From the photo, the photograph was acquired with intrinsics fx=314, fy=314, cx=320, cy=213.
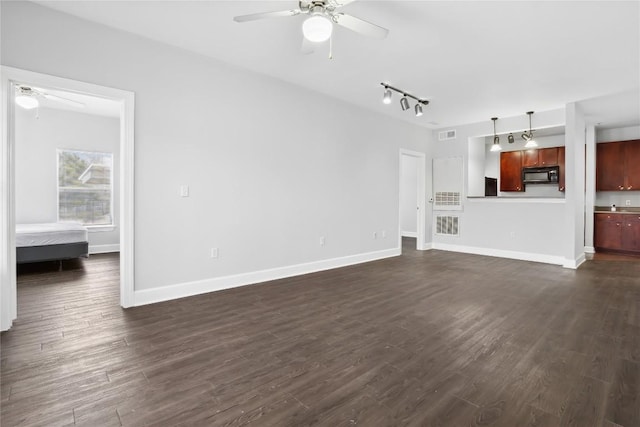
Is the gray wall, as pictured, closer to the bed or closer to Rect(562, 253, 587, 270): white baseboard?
the bed

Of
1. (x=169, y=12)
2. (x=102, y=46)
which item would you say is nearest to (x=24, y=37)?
(x=102, y=46)

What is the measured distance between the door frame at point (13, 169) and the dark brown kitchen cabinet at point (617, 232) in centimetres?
901

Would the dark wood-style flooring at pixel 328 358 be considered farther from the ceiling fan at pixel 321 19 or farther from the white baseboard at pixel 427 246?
the white baseboard at pixel 427 246

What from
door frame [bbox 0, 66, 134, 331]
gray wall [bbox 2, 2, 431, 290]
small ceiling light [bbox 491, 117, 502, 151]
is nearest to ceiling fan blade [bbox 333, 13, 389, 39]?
gray wall [bbox 2, 2, 431, 290]

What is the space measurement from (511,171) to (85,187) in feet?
33.0

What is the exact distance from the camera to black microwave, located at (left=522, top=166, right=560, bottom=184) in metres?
7.45

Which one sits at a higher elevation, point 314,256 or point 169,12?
point 169,12

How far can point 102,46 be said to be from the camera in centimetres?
313

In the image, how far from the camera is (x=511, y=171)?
821 cm

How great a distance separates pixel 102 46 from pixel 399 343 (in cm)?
396

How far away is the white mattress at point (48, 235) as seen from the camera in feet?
15.7

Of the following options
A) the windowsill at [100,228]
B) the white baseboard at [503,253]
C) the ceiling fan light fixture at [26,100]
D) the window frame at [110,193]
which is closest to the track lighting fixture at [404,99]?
the white baseboard at [503,253]

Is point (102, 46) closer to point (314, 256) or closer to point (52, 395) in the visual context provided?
point (52, 395)

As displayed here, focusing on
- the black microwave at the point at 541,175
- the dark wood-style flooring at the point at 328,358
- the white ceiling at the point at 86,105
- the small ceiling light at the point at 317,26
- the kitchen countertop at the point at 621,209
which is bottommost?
the dark wood-style flooring at the point at 328,358
